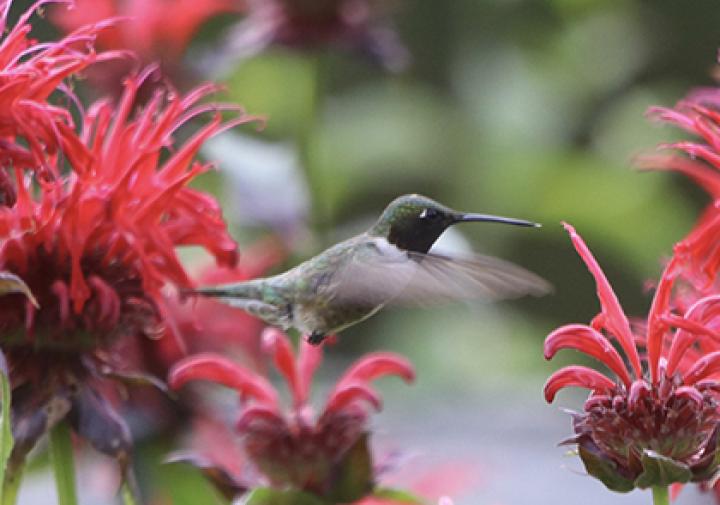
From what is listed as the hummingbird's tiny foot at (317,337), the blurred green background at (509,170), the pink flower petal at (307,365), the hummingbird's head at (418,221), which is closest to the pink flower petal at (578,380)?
the hummingbird's head at (418,221)

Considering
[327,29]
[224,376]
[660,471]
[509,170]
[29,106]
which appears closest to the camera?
[660,471]

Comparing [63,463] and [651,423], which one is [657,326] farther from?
[63,463]

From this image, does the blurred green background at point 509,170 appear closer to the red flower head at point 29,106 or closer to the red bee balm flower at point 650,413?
the red flower head at point 29,106

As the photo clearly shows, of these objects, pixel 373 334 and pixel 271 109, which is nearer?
pixel 271 109

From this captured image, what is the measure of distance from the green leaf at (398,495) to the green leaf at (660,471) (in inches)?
11.5

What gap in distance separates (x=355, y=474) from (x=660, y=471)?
32 centimetres

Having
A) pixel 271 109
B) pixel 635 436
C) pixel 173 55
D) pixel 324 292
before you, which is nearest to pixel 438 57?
pixel 271 109

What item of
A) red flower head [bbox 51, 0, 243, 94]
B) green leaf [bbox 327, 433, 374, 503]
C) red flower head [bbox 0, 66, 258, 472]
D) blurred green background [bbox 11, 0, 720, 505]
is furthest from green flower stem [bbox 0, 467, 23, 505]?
blurred green background [bbox 11, 0, 720, 505]

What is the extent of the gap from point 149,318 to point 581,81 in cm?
185

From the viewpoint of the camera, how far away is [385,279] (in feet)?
3.12

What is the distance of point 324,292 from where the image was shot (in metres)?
1.05

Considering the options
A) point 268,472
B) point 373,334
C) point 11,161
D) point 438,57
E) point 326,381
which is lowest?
point 373,334

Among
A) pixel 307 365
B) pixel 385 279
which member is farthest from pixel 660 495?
pixel 307 365

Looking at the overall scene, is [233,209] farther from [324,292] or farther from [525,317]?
[525,317]
